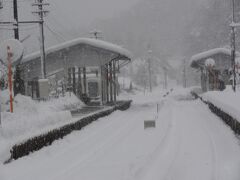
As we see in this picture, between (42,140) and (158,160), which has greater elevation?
(42,140)

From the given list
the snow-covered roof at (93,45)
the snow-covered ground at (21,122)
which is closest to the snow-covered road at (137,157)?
the snow-covered ground at (21,122)

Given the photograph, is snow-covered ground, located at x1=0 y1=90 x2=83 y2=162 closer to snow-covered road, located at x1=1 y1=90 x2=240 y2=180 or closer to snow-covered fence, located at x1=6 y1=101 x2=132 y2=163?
snow-covered fence, located at x1=6 y1=101 x2=132 y2=163

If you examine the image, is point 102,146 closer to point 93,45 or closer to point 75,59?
point 93,45

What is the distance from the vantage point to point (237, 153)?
13.3 metres

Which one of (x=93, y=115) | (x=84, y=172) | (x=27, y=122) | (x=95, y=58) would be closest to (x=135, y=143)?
(x=27, y=122)

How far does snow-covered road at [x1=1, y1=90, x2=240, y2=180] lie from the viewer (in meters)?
10.6

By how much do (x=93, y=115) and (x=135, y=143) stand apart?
7.97 m

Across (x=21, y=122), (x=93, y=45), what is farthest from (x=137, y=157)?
(x=93, y=45)

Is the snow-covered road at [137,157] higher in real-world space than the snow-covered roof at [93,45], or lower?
lower

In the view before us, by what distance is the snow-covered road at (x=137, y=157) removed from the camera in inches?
419

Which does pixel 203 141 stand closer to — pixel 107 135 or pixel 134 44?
pixel 107 135

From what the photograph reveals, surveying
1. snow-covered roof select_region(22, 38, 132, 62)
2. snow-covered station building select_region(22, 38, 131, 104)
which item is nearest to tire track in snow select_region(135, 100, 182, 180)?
snow-covered roof select_region(22, 38, 132, 62)

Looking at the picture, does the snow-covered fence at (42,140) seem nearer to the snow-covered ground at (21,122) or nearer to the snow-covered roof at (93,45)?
the snow-covered ground at (21,122)

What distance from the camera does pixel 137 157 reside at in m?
12.7
